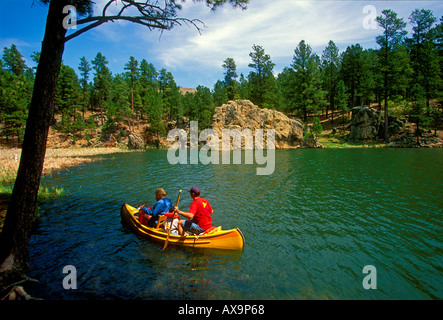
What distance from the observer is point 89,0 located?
685 cm

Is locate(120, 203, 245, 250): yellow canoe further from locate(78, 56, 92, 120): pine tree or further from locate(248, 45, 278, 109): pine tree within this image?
locate(78, 56, 92, 120): pine tree

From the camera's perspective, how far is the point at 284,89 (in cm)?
6419

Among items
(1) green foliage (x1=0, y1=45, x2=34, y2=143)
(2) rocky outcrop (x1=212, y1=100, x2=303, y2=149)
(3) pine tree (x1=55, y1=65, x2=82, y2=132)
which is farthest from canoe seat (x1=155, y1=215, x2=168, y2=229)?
(3) pine tree (x1=55, y1=65, x2=82, y2=132)

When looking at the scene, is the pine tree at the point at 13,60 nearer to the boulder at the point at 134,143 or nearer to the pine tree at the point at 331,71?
the boulder at the point at 134,143

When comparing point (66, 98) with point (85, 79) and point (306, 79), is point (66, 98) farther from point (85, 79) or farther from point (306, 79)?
point (306, 79)

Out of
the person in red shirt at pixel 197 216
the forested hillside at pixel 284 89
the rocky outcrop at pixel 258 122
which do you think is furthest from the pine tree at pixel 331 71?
the person in red shirt at pixel 197 216

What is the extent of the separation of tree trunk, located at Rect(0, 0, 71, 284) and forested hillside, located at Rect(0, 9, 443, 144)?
179 ft

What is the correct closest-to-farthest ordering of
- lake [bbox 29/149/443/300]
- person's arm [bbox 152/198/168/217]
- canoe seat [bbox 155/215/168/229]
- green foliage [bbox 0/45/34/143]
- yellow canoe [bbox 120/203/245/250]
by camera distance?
lake [bbox 29/149/443/300] → yellow canoe [bbox 120/203/245/250] → canoe seat [bbox 155/215/168/229] → person's arm [bbox 152/198/168/217] → green foliage [bbox 0/45/34/143]

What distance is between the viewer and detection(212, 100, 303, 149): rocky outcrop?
170 feet

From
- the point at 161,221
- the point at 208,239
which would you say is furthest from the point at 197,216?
the point at 161,221

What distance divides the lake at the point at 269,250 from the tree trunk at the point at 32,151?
1.46 m

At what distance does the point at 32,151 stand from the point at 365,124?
190 ft

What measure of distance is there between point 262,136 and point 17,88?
6837 cm
